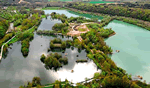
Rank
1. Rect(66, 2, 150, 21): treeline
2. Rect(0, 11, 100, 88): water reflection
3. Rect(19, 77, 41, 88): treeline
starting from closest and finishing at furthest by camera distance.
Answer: Rect(19, 77, 41, 88): treeline < Rect(0, 11, 100, 88): water reflection < Rect(66, 2, 150, 21): treeline

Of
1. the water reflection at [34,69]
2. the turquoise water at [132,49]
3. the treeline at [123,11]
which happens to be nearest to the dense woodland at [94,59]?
the water reflection at [34,69]

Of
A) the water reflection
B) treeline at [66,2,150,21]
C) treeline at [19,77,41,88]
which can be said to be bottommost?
treeline at [19,77,41,88]

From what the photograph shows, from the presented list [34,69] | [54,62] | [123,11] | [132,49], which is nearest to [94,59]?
[54,62]

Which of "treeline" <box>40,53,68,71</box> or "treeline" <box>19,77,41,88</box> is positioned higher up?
"treeline" <box>40,53,68,71</box>

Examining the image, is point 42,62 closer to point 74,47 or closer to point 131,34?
point 74,47

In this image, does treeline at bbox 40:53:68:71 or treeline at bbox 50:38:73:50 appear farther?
treeline at bbox 50:38:73:50

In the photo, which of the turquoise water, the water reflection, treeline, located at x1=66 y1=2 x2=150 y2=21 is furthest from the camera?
treeline, located at x1=66 y1=2 x2=150 y2=21

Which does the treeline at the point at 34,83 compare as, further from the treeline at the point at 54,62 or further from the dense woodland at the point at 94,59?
the treeline at the point at 54,62

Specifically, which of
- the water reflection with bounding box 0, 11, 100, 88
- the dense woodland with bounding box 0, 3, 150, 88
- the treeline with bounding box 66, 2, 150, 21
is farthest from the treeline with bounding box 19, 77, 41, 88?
the treeline with bounding box 66, 2, 150, 21

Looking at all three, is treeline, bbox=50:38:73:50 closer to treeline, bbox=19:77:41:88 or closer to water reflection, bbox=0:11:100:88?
water reflection, bbox=0:11:100:88
